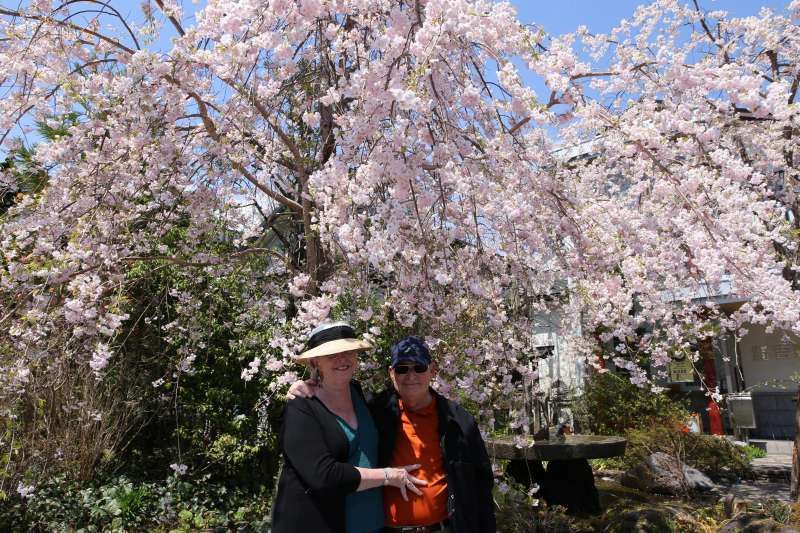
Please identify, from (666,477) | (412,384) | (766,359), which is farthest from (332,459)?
(766,359)

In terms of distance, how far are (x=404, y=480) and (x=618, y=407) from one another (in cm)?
829

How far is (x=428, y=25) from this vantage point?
2494 mm

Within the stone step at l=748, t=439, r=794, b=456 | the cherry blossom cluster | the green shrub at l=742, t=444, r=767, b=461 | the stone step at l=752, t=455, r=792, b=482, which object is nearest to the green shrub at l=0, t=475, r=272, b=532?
the cherry blossom cluster

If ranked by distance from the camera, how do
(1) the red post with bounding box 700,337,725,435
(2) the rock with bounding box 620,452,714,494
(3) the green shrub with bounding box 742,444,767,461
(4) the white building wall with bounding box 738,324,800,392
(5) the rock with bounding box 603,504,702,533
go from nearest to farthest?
(5) the rock with bounding box 603,504,702,533, (2) the rock with bounding box 620,452,714,494, (3) the green shrub with bounding box 742,444,767,461, (1) the red post with bounding box 700,337,725,435, (4) the white building wall with bounding box 738,324,800,392

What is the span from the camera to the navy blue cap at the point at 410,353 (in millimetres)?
2338

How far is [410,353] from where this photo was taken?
92.3 inches

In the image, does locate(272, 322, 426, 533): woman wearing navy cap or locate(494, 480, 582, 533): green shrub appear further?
locate(494, 480, 582, 533): green shrub

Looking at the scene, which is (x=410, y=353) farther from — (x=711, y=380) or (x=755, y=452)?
(x=711, y=380)

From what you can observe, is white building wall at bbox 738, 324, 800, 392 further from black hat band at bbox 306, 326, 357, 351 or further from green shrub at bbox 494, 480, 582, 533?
black hat band at bbox 306, 326, 357, 351

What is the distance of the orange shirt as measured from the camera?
2209 millimetres

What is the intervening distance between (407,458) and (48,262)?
2325mm

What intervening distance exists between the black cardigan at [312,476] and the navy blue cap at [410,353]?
0.37 metres

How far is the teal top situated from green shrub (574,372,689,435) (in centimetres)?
795

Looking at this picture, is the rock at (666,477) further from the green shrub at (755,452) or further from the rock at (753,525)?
the green shrub at (755,452)
